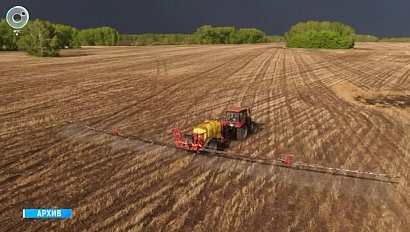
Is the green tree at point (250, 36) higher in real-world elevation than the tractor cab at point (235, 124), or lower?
higher

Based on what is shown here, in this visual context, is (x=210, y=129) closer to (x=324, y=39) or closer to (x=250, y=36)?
(x=324, y=39)

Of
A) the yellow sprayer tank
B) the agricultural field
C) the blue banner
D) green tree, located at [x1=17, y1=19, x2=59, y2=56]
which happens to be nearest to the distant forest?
green tree, located at [x1=17, y1=19, x2=59, y2=56]

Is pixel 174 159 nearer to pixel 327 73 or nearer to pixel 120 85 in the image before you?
pixel 120 85

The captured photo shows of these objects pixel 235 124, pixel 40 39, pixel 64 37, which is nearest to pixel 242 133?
pixel 235 124

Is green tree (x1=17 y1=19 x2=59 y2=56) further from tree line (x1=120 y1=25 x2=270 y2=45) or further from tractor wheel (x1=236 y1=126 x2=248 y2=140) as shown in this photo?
tree line (x1=120 y1=25 x2=270 y2=45)

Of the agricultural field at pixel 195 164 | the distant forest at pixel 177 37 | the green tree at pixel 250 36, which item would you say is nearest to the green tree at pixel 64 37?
the distant forest at pixel 177 37

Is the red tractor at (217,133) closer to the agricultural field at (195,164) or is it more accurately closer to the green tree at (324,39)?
the agricultural field at (195,164)
